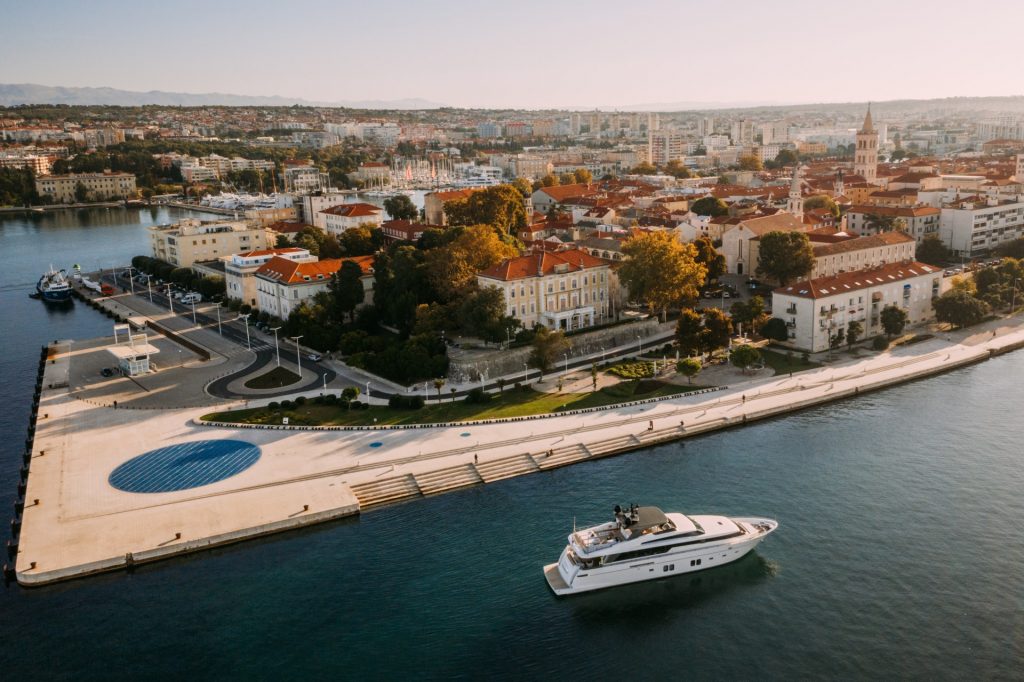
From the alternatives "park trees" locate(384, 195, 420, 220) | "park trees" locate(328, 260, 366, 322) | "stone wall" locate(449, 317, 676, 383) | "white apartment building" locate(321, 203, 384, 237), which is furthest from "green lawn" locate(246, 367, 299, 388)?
"park trees" locate(384, 195, 420, 220)

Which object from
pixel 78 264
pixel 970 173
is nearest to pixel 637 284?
pixel 78 264

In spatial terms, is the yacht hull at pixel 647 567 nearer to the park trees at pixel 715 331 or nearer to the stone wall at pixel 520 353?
the stone wall at pixel 520 353

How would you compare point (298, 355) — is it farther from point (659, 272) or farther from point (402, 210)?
point (402, 210)

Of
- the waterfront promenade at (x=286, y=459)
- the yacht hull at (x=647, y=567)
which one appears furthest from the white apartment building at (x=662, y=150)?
the yacht hull at (x=647, y=567)

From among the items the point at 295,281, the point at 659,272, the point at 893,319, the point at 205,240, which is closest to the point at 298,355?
the point at 295,281

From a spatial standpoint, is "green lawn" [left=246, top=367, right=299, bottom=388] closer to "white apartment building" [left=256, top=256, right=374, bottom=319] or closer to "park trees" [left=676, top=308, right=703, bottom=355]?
"white apartment building" [left=256, top=256, right=374, bottom=319]
